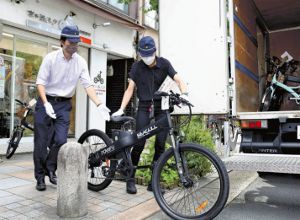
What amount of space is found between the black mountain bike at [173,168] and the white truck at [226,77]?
1.73ft

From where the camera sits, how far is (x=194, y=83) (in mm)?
4633

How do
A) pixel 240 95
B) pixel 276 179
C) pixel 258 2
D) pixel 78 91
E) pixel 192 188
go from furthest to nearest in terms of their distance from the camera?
1. pixel 78 91
2. pixel 258 2
3. pixel 276 179
4. pixel 240 95
5. pixel 192 188

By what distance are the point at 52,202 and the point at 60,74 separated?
154 centimetres

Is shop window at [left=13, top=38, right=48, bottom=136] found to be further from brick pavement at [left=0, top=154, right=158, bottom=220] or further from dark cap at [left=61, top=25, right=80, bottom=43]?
dark cap at [left=61, top=25, right=80, bottom=43]

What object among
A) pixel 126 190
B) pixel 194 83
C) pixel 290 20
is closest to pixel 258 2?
pixel 290 20

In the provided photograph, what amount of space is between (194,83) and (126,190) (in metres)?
1.72

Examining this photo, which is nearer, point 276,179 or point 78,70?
point 78,70

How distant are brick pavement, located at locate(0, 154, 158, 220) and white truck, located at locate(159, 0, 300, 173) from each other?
3.85 ft

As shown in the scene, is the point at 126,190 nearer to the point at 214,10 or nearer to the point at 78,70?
the point at 78,70

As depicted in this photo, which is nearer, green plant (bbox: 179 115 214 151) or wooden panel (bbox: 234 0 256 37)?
wooden panel (bbox: 234 0 256 37)

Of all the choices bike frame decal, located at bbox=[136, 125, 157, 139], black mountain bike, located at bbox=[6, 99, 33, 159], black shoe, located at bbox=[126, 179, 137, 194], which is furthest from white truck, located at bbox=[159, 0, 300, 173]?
black mountain bike, located at bbox=[6, 99, 33, 159]

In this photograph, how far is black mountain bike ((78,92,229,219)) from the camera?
10.7 ft

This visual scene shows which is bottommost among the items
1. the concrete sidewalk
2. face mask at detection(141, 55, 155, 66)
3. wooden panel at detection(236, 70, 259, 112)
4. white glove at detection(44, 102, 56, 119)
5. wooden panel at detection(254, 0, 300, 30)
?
the concrete sidewalk

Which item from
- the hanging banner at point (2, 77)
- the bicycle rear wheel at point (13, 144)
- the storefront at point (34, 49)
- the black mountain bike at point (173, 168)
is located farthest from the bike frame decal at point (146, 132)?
the hanging banner at point (2, 77)
